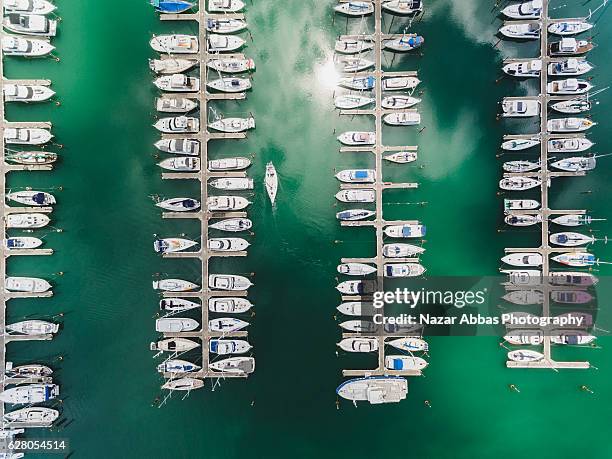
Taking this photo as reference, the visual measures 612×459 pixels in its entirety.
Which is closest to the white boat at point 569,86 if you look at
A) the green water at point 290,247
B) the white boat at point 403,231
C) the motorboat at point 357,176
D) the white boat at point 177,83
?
the green water at point 290,247

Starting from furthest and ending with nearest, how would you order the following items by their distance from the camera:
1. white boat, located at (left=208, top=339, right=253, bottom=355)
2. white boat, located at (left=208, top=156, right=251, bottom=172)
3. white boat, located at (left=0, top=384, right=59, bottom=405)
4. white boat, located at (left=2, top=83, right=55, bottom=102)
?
white boat, located at (left=208, top=156, right=251, bottom=172) → white boat, located at (left=208, top=339, right=253, bottom=355) → white boat, located at (left=2, top=83, right=55, bottom=102) → white boat, located at (left=0, top=384, right=59, bottom=405)

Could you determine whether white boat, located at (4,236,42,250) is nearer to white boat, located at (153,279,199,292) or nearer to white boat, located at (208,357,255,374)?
white boat, located at (153,279,199,292)

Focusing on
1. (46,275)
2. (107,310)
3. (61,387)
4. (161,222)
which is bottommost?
(61,387)

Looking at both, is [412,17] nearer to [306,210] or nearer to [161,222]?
[306,210]

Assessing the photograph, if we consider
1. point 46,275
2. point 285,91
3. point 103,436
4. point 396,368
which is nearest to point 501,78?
point 285,91

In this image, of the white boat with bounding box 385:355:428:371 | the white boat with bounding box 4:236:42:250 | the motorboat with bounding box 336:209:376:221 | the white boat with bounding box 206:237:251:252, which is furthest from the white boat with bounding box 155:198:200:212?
the white boat with bounding box 385:355:428:371

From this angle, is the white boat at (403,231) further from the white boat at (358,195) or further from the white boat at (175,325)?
the white boat at (175,325)
